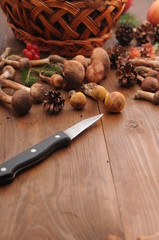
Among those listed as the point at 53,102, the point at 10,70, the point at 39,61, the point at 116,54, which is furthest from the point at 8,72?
the point at 116,54

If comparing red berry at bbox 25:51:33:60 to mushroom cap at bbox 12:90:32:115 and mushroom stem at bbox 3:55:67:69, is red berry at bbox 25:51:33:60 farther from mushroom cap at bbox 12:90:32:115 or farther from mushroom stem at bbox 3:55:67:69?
mushroom cap at bbox 12:90:32:115

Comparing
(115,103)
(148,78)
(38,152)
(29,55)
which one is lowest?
(38,152)

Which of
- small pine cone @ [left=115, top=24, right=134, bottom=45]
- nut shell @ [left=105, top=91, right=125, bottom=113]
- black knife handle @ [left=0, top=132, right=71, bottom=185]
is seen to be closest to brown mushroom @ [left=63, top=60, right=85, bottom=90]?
nut shell @ [left=105, top=91, right=125, bottom=113]

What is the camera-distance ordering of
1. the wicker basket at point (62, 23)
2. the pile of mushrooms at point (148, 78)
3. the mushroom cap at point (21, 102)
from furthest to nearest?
1. the wicker basket at point (62, 23)
2. the pile of mushrooms at point (148, 78)
3. the mushroom cap at point (21, 102)

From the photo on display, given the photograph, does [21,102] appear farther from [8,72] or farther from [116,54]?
[116,54]

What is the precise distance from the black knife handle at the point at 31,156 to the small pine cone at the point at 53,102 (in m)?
0.14

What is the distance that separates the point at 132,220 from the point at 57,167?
213 millimetres

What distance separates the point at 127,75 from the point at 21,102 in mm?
350

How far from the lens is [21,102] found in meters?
0.97

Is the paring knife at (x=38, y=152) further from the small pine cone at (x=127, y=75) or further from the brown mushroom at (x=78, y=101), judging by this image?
the small pine cone at (x=127, y=75)

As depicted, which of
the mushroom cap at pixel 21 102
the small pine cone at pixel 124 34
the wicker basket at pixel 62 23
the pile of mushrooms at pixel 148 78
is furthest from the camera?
the small pine cone at pixel 124 34

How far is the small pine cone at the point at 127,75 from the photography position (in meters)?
1.13

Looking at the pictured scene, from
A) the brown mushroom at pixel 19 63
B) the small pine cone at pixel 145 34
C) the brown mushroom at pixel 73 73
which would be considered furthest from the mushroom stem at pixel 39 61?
the small pine cone at pixel 145 34

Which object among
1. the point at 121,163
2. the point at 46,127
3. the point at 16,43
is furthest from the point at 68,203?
the point at 16,43
